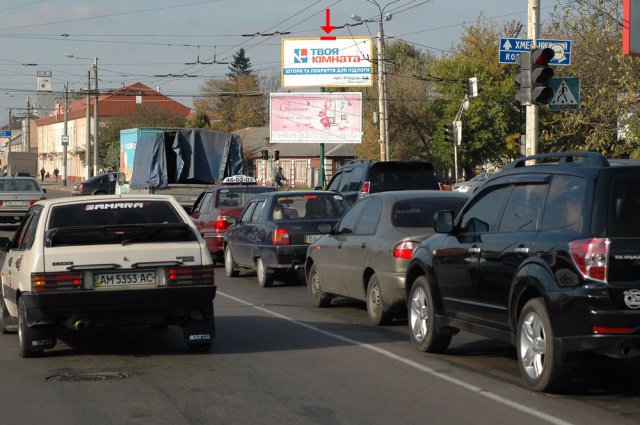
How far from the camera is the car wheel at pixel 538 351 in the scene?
305 inches

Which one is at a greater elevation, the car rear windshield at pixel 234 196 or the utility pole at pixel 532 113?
the utility pole at pixel 532 113

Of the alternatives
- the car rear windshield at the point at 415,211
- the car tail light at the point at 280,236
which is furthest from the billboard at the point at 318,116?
the car rear windshield at the point at 415,211

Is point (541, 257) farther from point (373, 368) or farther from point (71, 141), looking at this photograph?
point (71, 141)

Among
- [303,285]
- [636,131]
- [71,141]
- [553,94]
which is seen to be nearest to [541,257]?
[553,94]

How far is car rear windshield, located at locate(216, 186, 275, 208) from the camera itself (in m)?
21.5

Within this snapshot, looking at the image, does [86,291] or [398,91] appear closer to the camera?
[86,291]

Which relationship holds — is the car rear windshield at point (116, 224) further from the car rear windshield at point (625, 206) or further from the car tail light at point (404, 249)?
the car rear windshield at point (625, 206)

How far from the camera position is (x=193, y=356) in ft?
33.3

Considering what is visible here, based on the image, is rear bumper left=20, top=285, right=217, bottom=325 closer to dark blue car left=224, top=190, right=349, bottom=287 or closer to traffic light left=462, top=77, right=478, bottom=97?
dark blue car left=224, top=190, right=349, bottom=287

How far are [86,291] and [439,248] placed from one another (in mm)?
3336

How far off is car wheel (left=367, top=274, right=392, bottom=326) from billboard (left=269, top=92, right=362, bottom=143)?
157 feet

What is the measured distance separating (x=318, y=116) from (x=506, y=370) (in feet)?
169

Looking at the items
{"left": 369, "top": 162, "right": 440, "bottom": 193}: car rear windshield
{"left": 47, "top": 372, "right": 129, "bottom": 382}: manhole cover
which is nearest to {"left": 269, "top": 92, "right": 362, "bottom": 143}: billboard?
{"left": 369, "top": 162, "right": 440, "bottom": 193}: car rear windshield

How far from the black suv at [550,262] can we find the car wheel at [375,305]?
7.76 feet
